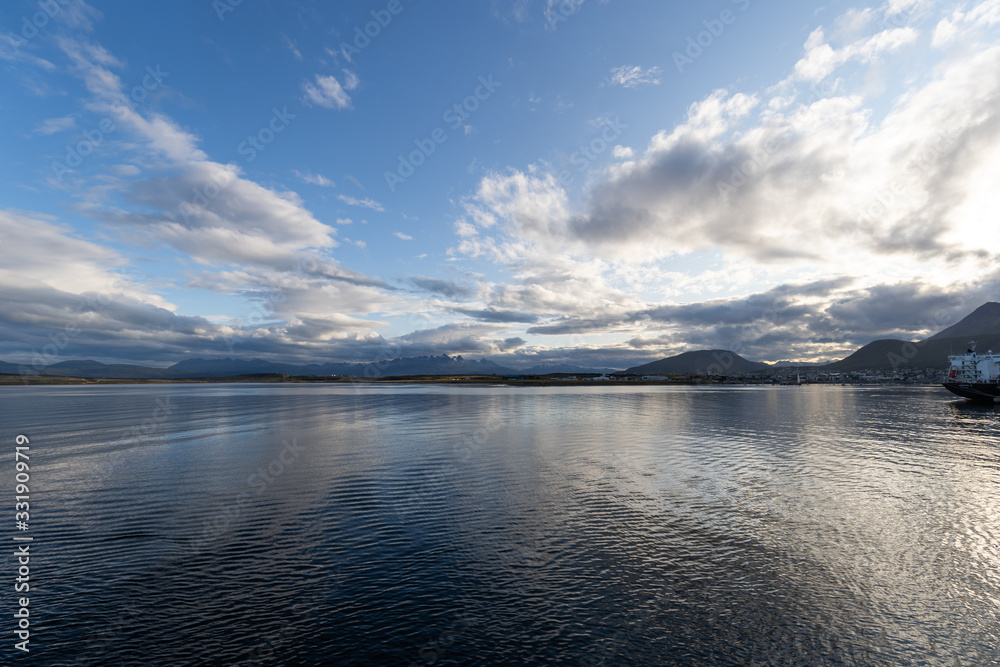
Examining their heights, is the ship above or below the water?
above

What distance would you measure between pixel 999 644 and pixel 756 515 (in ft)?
40.4

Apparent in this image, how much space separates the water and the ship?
111 metres

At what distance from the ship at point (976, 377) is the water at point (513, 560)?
11125 cm

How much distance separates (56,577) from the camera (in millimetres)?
18406

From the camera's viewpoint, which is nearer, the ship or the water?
the water

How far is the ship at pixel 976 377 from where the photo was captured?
119 meters

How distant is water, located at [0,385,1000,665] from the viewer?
14102 mm

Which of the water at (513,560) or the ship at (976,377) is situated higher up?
the ship at (976,377)

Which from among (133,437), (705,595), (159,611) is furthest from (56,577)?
(133,437)

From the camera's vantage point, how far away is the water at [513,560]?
14102 millimetres

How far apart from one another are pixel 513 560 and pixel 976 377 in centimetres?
18997

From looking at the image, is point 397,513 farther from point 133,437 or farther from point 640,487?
point 133,437

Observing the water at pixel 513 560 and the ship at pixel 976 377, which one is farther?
the ship at pixel 976 377

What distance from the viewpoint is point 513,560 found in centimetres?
2017
